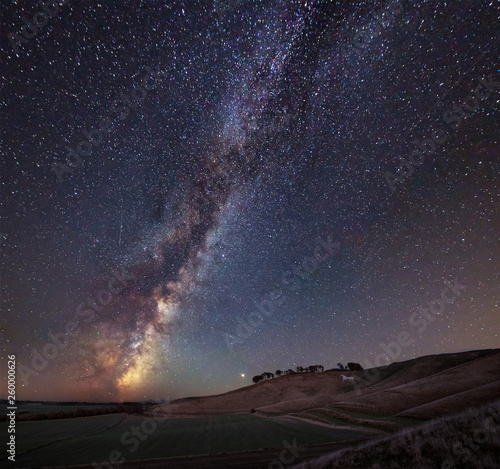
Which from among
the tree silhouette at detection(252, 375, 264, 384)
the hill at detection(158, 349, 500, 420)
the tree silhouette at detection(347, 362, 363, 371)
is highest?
the tree silhouette at detection(252, 375, 264, 384)

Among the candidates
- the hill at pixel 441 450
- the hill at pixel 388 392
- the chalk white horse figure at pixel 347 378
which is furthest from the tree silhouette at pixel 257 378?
the hill at pixel 441 450

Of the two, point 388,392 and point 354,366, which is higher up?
point 354,366

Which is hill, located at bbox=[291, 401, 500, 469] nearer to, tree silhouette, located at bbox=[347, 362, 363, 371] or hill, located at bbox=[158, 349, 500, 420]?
hill, located at bbox=[158, 349, 500, 420]

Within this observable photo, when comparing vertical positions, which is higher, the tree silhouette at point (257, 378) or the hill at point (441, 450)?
the tree silhouette at point (257, 378)

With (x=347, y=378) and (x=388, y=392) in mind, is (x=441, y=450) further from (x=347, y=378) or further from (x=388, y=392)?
(x=347, y=378)

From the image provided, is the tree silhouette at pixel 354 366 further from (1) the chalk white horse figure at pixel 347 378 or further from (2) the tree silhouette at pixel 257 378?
(1) the chalk white horse figure at pixel 347 378

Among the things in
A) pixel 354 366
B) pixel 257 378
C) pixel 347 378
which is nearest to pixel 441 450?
pixel 347 378

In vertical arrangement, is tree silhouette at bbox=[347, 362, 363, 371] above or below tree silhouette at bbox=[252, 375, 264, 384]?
below

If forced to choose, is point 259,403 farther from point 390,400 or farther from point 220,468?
point 220,468

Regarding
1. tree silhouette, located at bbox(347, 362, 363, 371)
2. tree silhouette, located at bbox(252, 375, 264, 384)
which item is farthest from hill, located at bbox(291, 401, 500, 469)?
tree silhouette, located at bbox(252, 375, 264, 384)

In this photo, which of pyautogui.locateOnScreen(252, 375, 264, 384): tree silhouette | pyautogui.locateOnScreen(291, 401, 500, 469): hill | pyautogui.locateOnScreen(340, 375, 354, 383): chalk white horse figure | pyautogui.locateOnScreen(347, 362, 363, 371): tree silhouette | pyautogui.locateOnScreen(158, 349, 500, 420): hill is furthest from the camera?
pyautogui.locateOnScreen(252, 375, 264, 384): tree silhouette

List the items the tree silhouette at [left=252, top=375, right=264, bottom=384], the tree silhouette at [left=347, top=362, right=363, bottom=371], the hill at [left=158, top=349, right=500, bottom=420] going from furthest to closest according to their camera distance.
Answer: the tree silhouette at [left=252, top=375, right=264, bottom=384] < the tree silhouette at [left=347, top=362, right=363, bottom=371] < the hill at [left=158, top=349, right=500, bottom=420]

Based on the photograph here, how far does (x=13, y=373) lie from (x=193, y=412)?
7800cm

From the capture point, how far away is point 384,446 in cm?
1549
